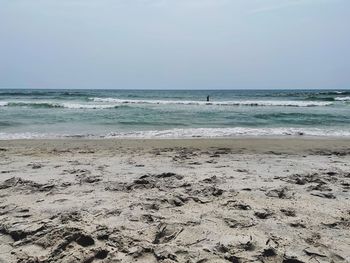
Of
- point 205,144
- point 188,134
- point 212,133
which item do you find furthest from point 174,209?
point 212,133

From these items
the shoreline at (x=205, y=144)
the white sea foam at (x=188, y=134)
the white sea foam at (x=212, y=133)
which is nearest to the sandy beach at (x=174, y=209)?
the shoreline at (x=205, y=144)

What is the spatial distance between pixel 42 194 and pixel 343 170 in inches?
189

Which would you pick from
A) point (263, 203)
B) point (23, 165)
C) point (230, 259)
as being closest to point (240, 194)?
point (263, 203)

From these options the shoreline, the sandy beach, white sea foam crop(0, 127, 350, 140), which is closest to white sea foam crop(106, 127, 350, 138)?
→ white sea foam crop(0, 127, 350, 140)

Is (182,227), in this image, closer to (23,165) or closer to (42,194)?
(42,194)

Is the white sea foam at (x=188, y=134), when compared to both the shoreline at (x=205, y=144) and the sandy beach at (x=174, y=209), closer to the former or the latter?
the shoreline at (x=205, y=144)

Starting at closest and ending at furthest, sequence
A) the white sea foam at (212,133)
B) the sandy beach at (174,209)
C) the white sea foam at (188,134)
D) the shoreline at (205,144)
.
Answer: the sandy beach at (174,209)
the shoreline at (205,144)
the white sea foam at (188,134)
the white sea foam at (212,133)

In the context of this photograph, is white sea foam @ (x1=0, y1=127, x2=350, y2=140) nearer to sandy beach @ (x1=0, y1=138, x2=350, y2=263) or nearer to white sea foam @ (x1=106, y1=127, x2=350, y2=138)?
white sea foam @ (x1=106, y1=127, x2=350, y2=138)

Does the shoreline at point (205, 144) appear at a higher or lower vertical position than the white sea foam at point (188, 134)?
higher

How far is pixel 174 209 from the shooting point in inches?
159

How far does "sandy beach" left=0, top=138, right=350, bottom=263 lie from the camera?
309 centimetres

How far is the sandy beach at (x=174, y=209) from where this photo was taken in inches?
122

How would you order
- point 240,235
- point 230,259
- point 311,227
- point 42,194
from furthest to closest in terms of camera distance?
point 42,194
point 311,227
point 240,235
point 230,259

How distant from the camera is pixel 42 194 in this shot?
4586 mm
